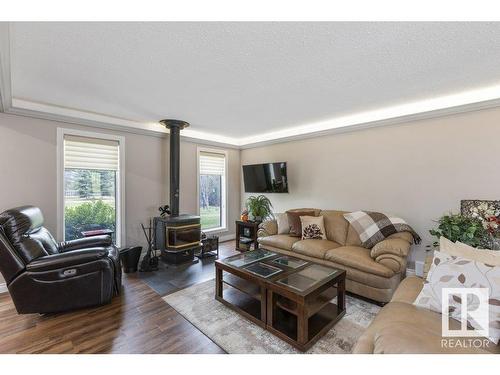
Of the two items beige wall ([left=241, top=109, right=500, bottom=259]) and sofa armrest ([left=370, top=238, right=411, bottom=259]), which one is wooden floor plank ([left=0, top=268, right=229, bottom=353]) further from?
beige wall ([left=241, top=109, right=500, bottom=259])

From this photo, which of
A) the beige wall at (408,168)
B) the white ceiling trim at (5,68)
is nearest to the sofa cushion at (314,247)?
the beige wall at (408,168)

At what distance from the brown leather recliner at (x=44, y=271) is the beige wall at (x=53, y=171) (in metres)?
0.72

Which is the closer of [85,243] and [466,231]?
[466,231]

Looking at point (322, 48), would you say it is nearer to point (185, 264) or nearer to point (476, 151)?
point (476, 151)

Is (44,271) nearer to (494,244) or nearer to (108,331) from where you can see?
(108,331)

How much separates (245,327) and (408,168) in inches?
118

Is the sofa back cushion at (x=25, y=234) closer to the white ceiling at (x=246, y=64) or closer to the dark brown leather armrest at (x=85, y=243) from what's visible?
Result: the dark brown leather armrest at (x=85, y=243)

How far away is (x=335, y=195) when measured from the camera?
13.0 ft

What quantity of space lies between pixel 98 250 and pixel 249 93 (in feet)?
7.93

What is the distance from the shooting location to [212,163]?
5.06 m

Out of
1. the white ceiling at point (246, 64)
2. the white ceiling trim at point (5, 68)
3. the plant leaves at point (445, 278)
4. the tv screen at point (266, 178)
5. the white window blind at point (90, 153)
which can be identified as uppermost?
the white ceiling at point (246, 64)

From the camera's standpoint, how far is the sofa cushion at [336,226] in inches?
132

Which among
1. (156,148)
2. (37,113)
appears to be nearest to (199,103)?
(156,148)

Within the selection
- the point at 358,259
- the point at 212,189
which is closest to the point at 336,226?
the point at 358,259
